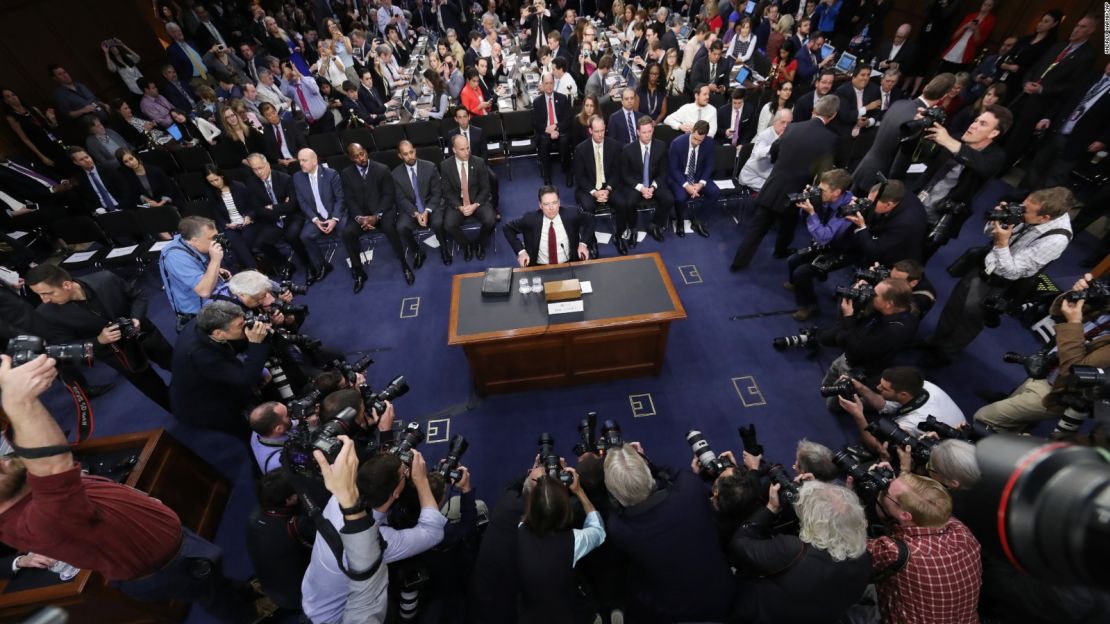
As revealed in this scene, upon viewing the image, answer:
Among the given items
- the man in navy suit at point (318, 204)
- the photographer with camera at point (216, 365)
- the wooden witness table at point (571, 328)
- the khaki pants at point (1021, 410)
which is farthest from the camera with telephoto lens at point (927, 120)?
the man in navy suit at point (318, 204)

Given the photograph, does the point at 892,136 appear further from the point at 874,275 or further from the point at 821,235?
the point at 874,275

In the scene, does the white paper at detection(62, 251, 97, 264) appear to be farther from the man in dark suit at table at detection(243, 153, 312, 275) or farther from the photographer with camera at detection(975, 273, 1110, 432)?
the photographer with camera at detection(975, 273, 1110, 432)

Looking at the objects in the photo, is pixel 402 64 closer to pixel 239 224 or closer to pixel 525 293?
pixel 239 224

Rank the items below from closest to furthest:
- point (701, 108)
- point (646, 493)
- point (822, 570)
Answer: point (822, 570)
point (646, 493)
point (701, 108)

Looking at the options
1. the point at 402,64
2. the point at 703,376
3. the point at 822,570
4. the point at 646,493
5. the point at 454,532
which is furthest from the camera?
the point at 402,64

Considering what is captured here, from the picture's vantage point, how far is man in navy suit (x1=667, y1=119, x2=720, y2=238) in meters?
5.71

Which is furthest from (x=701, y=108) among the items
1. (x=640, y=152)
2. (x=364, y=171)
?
(x=364, y=171)

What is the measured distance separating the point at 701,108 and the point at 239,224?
6.27 metres

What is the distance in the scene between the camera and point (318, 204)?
5.75 m

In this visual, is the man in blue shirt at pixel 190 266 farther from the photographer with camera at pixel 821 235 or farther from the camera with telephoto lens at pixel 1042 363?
the camera with telephoto lens at pixel 1042 363

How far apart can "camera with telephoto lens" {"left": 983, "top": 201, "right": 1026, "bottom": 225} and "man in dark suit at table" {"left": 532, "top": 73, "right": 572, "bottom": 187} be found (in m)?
5.19

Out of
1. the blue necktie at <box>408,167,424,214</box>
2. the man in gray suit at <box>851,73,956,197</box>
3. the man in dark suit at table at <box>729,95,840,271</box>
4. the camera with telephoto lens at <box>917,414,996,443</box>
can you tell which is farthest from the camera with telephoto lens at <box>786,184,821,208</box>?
the blue necktie at <box>408,167,424,214</box>

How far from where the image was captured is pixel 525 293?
13.4 ft

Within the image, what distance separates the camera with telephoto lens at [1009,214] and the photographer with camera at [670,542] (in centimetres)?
326
